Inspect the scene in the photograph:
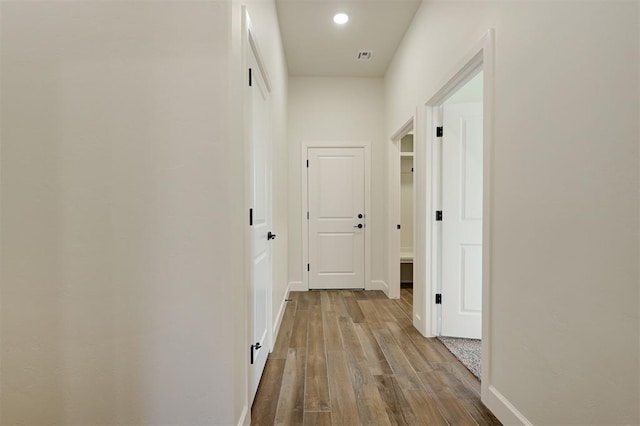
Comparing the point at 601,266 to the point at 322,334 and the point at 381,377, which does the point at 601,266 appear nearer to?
the point at 381,377

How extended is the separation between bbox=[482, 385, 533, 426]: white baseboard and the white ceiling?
303cm

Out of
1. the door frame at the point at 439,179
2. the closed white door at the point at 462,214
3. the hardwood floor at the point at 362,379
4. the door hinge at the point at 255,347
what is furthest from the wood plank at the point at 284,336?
the closed white door at the point at 462,214

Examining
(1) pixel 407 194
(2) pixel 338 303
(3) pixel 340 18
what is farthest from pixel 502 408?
(1) pixel 407 194

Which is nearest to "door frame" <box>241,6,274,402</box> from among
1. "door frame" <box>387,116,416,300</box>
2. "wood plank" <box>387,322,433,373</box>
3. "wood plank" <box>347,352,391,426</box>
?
"wood plank" <box>347,352,391,426</box>

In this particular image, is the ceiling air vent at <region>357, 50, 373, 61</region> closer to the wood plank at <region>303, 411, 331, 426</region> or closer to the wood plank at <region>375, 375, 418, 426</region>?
the wood plank at <region>375, 375, 418, 426</region>

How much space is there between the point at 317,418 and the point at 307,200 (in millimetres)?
2917

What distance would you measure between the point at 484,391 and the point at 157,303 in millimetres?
1731

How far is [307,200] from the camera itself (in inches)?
167

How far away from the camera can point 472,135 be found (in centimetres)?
258

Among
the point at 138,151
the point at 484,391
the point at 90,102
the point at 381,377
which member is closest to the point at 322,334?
the point at 381,377

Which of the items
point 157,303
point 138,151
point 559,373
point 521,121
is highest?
point 521,121

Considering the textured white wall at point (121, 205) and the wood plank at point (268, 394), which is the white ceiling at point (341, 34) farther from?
the wood plank at point (268, 394)

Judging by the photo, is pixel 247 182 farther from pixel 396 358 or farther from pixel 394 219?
pixel 394 219

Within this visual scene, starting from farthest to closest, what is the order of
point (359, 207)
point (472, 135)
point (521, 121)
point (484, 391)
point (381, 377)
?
point (359, 207)
point (472, 135)
point (381, 377)
point (484, 391)
point (521, 121)
